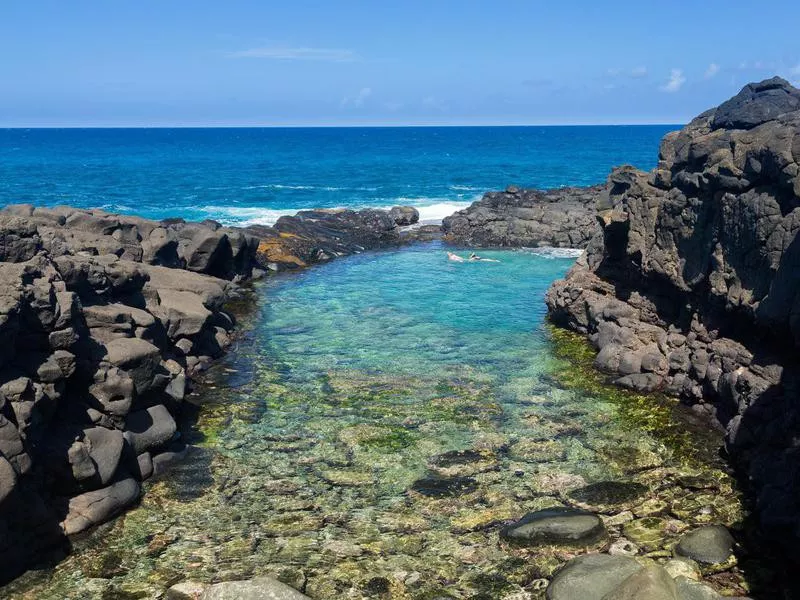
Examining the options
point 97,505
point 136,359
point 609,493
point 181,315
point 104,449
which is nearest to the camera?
point 97,505

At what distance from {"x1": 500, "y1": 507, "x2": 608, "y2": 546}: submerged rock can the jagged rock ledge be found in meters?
9.10

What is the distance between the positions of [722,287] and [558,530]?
11201 mm

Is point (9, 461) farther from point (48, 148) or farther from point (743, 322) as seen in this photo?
point (48, 148)

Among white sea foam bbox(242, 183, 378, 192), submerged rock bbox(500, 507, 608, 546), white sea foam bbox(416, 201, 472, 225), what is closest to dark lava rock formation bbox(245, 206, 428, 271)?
white sea foam bbox(416, 201, 472, 225)

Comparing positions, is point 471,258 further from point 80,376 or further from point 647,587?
point 647,587

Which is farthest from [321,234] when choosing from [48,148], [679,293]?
[48,148]

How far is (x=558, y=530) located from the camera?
16938 millimetres

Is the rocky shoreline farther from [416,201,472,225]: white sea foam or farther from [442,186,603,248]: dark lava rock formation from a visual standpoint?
[416,201,472,225]: white sea foam

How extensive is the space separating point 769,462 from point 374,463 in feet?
31.9

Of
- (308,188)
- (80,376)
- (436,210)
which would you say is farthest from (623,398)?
(308,188)

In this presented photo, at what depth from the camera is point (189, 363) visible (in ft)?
93.4

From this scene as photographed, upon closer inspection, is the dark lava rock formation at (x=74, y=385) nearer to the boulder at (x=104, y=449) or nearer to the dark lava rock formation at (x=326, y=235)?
the boulder at (x=104, y=449)

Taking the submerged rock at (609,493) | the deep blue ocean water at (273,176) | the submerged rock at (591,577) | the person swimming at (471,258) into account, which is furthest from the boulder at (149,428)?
the deep blue ocean water at (273,176)

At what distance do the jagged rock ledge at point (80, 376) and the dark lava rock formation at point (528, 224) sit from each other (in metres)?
31.4
